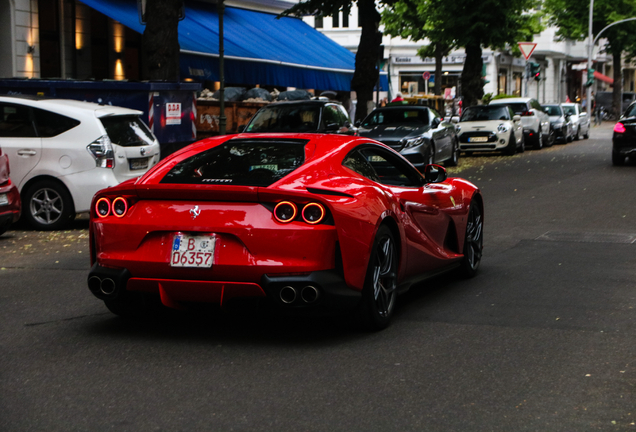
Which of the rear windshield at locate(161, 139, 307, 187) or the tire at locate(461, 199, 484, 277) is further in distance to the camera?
the tire at locate(461, 199, 484, 277)

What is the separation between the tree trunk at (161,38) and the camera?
16906 millimetres

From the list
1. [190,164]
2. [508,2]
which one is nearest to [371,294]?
[190,164]

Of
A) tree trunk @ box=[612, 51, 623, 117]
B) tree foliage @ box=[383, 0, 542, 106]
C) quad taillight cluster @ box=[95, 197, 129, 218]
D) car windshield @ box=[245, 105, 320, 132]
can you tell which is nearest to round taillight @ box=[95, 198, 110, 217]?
quad taillight cluster @ box=[95, 197, 129, 218]

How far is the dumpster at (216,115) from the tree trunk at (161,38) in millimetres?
4864

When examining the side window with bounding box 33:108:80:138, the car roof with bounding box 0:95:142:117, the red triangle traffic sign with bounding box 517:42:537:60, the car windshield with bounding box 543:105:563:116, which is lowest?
the side window with bounding box 33:108:80:138

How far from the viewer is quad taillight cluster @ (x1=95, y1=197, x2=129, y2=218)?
5.55 metres

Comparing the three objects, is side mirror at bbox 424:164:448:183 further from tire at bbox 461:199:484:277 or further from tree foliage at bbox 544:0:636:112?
tree foliage at bbox 544:0:636:112

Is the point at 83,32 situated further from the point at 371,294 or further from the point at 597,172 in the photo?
the point at 371,294

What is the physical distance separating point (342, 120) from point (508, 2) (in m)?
14.8

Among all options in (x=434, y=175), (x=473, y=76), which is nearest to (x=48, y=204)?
(x=434, y=175)

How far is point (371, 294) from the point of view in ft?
18.4

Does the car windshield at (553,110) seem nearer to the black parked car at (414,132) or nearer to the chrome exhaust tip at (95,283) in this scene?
the black parked car at (414,132)

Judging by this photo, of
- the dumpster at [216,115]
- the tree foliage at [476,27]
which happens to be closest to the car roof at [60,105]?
the dumpster at [216,115]

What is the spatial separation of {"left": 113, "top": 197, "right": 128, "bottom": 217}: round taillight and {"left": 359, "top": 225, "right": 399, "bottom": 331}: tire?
59.7 inches
